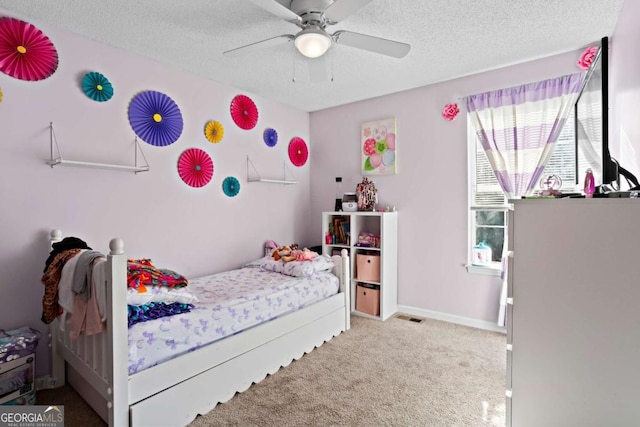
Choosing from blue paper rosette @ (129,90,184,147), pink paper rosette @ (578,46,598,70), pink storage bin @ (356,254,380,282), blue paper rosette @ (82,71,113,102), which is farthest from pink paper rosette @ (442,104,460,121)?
blue paper rosette @ (82,71,113,102)

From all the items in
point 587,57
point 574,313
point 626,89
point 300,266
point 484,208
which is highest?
point 587,57

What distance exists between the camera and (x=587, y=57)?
2615 mm

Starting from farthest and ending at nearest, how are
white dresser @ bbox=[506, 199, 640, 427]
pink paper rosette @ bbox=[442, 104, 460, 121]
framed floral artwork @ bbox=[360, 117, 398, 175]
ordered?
framed floral artwork @ bbox=[360, 117, 398, 175] < pink paper rosette @ bbox=[442, 104, 460, 121] < white dresser @ bbox=[506, 199, 640, 427]

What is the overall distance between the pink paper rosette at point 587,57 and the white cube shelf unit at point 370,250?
2067mm

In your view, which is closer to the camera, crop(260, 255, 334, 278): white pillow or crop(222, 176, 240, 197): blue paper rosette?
crop(260, 255, 334, 278): white pillow

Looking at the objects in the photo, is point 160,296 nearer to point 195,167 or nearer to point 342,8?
point 195,167

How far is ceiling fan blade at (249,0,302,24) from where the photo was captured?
163cm

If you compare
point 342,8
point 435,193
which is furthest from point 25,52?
point 435,193

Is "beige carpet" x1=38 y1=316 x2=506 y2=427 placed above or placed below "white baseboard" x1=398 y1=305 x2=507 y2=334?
below

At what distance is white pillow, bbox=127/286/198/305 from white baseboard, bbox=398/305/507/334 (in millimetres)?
2475

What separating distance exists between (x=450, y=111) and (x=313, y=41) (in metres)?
1.96

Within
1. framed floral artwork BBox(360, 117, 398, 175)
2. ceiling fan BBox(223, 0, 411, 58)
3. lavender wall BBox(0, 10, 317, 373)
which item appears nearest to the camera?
ceiling fan BBox(223, 0, 411, 58)

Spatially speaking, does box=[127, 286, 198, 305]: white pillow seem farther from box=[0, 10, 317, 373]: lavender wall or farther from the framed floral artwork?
the framed floral artwork

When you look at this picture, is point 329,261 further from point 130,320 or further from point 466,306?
point 130,320
